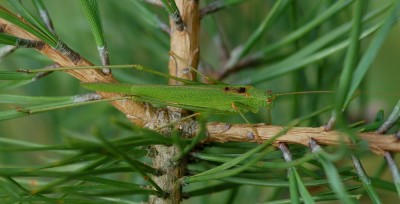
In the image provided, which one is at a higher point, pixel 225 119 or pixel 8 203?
pixel 225 119

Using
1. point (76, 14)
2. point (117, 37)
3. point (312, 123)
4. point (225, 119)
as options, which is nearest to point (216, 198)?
point (225, 119)

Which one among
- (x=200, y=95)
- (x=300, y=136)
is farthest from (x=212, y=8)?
(x=300, y=136)

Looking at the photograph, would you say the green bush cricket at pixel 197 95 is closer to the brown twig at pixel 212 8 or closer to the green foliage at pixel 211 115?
the green foliage at pixel 211 115

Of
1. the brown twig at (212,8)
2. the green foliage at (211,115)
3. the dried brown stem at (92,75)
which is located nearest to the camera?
the green foliage at (211,115)

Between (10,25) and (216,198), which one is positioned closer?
(10,25)

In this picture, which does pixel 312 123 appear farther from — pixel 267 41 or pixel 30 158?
pixel 30 158

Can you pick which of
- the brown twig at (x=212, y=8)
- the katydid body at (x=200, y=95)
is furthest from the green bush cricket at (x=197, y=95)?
the brown twig at (x=212, y=8)
